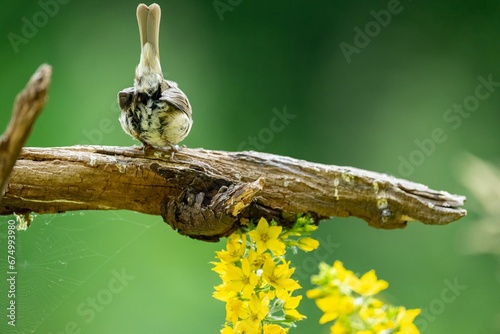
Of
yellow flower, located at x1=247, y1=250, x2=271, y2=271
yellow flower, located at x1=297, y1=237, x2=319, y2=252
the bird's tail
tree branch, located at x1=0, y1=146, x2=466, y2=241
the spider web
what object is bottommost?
the spider web

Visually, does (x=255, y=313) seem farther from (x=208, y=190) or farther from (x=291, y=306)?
(x=208, y=190)

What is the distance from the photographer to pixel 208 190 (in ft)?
4.35

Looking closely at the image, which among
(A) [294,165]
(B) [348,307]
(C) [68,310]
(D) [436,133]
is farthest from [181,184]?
(D) [436,133]

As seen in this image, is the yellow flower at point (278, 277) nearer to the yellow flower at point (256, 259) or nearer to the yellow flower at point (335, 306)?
the yellow flower at point (256, 259)

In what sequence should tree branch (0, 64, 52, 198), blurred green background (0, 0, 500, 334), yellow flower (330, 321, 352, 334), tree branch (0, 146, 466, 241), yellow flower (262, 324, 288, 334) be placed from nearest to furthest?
tree branch (0, 64, 52, 198) < yellow flower (330, 321, 352, 334) < yellow flower (262, 324, 288, 334) < tree branch (0, 146, 466, 241) < blurred green background (0, 0, 500, 334)

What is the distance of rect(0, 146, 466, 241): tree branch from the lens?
Answer: 1256 millimetres

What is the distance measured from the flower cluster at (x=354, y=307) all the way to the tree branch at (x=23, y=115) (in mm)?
441

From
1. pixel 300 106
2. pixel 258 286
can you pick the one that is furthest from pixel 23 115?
pixel 300 106

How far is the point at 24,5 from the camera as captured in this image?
96.5 inches

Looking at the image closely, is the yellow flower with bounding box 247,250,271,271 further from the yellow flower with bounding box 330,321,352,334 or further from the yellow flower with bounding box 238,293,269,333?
the yellow flower with bounding box 330,321,352,334

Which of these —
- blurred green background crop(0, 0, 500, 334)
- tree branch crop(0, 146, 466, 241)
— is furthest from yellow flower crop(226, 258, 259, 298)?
blurred green background crop(0, 0, 500, 334)

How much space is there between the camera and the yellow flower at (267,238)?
1.22 metres

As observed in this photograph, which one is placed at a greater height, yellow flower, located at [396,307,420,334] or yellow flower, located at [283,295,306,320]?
yellow flower, located at [396,307,420,334]

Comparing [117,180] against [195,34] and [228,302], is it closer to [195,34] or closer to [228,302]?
[228,302]
